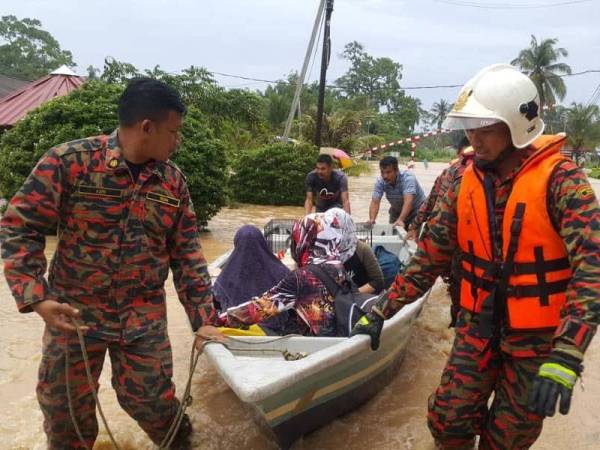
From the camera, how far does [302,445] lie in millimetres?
3652

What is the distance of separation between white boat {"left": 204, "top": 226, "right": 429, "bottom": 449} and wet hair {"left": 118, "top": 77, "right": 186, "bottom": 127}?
1190 millimetres

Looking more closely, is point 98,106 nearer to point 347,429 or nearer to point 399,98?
point 347,429

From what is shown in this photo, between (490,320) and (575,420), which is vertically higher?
(490,320)

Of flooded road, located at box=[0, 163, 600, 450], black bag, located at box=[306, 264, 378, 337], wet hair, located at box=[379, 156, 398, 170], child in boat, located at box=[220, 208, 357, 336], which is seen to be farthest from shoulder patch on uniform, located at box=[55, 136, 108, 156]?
wet hair, located at box=[379, 156, 398, 170]

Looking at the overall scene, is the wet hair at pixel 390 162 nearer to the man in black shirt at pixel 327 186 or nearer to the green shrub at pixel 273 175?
the man in black shirt at pixel 327 186

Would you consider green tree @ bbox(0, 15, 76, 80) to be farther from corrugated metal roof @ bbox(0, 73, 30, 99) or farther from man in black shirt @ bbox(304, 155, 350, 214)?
man in black shirt @ bbox(304, 155, 350, 214)

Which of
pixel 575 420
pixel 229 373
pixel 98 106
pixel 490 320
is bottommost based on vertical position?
pixel 575 420

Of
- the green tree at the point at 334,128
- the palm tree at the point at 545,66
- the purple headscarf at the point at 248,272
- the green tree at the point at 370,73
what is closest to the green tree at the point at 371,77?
the green tree at the point at 370,73

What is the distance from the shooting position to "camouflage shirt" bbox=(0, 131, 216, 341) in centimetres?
229

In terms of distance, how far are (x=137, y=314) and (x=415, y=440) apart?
7.40 feet

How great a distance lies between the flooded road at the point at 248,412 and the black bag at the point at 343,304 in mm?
825

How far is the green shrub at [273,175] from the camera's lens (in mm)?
15180

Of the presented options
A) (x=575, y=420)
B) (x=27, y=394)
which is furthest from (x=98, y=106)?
(x=575, y=420)

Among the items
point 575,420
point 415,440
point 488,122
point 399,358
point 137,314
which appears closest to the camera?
point 488,122
